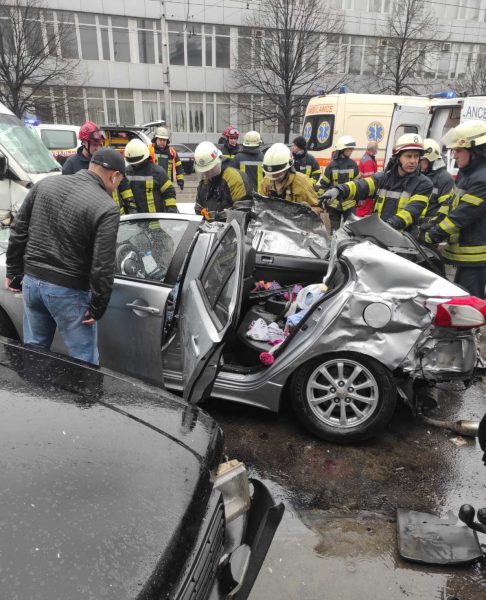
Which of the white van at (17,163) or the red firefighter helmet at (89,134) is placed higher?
the red firefighter helmet at (89,134)

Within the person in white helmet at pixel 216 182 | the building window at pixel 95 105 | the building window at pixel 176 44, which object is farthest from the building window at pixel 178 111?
the person in white helmet at pixel 216 182

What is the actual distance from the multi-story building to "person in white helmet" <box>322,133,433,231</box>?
Answer: 26.7 metres

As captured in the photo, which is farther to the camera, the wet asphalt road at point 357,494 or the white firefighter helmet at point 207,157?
the white firefighter helmet at point 207,157

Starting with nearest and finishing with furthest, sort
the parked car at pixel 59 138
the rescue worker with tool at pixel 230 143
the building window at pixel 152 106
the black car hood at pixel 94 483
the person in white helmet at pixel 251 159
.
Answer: the black car hood at pixel 94 483, the person in white helmet at pixel 251 159, the rescue worker with tool at pixel 230 143, the parked car at pixel 59 138, the building window at pixel 152 106

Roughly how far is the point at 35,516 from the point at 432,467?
94.1 inches

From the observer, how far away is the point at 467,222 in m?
3.98

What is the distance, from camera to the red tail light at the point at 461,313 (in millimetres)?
2648

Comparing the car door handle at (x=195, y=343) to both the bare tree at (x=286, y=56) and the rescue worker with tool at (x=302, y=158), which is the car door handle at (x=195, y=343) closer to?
the rescue worker with tool at (x=302, y=158)

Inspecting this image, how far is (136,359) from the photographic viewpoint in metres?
3.18

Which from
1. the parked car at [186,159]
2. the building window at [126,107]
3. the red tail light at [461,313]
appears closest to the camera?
the red tail light at [461,313]

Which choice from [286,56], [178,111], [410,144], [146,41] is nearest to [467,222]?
[410,144]

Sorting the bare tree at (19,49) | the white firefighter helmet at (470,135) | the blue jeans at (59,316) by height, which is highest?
the bare tree at (19,49)

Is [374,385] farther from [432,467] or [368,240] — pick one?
[368,240]

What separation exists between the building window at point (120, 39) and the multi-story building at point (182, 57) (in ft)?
0.18
